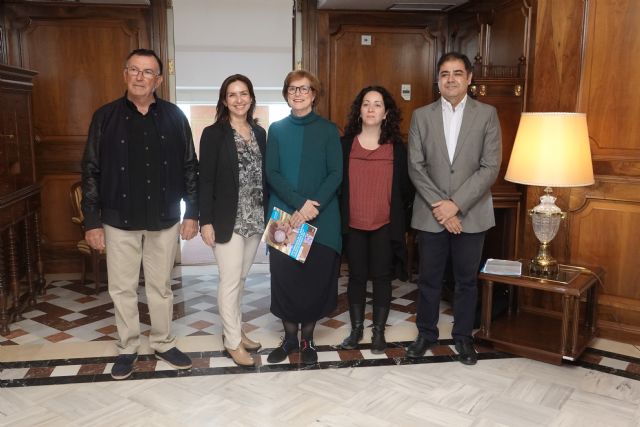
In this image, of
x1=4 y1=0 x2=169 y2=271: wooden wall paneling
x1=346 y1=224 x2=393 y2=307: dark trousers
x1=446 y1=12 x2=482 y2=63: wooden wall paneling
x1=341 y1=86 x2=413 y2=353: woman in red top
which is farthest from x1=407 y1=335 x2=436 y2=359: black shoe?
x1=4 y1=0 x2=169 y2=271: wooden wall paneling

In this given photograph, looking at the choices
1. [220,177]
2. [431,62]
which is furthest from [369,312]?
[431,62]

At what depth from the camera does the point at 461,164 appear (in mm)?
2895

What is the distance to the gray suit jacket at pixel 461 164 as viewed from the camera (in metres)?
2.87

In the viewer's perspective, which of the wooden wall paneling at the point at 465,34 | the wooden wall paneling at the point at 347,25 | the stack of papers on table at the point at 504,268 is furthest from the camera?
the wooden wall paneling at the point at 347,25

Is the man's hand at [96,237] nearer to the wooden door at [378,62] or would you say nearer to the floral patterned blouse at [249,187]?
the floral patterned blouse at [249,187]

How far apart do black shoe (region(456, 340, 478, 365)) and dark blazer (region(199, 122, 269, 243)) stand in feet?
4.53

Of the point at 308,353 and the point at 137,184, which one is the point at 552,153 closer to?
the point at 308,353

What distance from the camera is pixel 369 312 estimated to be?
384cm

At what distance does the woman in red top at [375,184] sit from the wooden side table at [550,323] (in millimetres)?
577

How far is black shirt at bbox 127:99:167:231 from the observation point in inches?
105

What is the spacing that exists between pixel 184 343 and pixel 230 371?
0.49 metres

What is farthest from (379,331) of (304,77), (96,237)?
(96,237)

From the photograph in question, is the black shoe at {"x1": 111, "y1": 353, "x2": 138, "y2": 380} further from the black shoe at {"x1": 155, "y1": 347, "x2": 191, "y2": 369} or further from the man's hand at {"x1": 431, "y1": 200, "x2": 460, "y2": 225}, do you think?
the man's hand at {"x1": 431, "y1": 200, "x2": 460, "y2": 225}

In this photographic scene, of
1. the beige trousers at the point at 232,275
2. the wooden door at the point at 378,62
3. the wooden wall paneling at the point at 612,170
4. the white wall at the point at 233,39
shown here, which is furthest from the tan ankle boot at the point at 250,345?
the white wall at the point at 233,39
